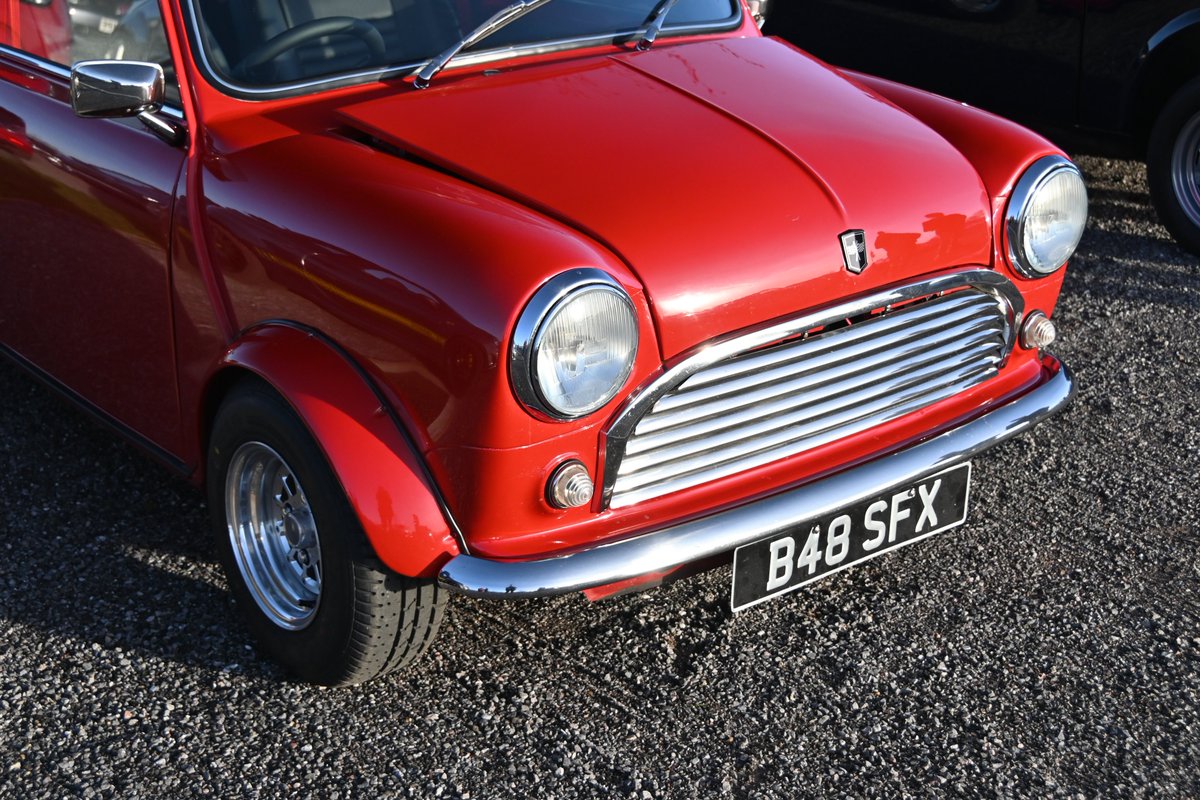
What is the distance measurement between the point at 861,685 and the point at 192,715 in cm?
144

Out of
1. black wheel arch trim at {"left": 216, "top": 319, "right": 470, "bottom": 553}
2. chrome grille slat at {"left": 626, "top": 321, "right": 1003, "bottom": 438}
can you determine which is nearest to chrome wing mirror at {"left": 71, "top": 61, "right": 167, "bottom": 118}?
black wheel arch trim at {"left": 216, "top": 319, "right": 470, "bottom": 553}

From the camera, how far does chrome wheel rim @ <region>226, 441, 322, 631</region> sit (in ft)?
9.29

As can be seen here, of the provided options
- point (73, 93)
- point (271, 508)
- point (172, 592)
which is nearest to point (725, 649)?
point (271, 508)

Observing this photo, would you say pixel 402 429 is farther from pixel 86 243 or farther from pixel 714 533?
pixel 86 243

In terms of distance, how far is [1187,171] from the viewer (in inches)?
203

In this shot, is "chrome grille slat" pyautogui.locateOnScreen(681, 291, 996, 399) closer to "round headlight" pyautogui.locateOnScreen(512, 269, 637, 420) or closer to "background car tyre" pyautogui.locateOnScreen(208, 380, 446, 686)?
"round headlight" pyautogui.locateOnScreen(512, 269, 637, 420)

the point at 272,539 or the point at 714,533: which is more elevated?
the point at 714,533

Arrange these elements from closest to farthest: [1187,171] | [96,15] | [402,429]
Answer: [402,429]
[96,15]
[1187,171]

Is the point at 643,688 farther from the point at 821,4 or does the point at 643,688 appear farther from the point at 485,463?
the point at 821,4

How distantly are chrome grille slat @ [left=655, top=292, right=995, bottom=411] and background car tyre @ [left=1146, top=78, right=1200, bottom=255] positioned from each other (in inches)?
106

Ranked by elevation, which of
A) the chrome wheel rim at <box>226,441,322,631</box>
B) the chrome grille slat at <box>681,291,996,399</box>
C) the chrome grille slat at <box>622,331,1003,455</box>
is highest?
the chrome grille slat at <box>681,291,996,399</box>

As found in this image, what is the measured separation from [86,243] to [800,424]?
1802mm

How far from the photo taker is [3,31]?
3660mm

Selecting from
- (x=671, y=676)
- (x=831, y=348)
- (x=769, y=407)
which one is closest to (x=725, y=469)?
(x=769, y=407)
